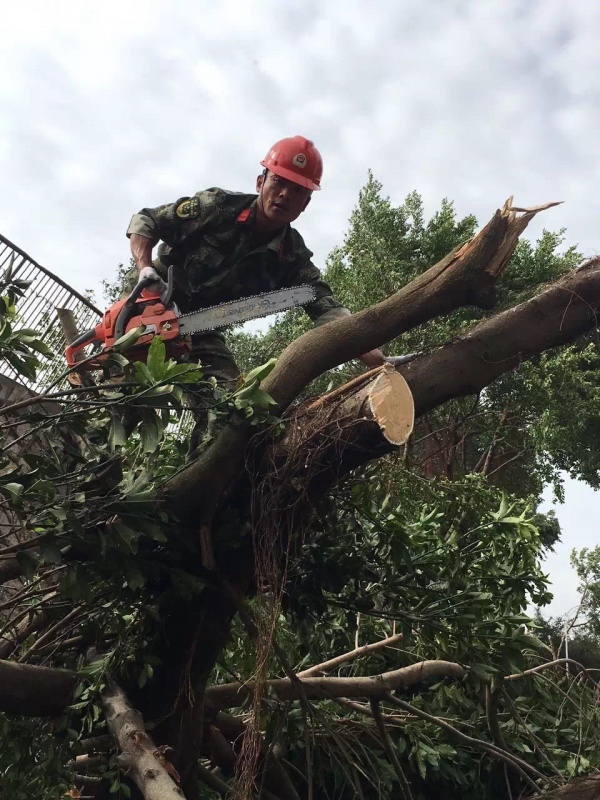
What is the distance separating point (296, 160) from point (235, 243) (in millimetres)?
554

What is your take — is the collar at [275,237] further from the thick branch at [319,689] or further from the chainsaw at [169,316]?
the thick branch at [319,689]

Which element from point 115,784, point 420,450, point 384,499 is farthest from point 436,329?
point 115,784

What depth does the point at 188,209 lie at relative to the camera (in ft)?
13.3

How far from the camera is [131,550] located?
282cm

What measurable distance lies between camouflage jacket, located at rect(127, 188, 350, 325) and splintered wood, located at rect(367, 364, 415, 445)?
122 cm

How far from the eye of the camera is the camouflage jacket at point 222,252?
13.4 ft

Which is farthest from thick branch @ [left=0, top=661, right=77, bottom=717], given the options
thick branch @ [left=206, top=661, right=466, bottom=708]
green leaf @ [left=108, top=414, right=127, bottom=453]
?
green leaf @ [left=108, top=414, right=127, bottom=453]

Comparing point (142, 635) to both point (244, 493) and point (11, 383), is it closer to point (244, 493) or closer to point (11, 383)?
point (244, 493)

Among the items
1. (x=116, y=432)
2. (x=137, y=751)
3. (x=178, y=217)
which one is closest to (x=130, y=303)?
(x=178, y=217)

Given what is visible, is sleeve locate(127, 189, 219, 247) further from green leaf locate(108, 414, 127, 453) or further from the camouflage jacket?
green leaf locate(108, 414, 127, 453)

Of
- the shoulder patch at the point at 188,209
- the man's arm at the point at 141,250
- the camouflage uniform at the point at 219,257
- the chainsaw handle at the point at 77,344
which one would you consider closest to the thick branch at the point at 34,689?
the chainsaw handle at the point at 77,344

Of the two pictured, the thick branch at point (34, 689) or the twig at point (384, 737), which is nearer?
the thick branch at point (34, 689)

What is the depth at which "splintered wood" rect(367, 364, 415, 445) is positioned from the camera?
2791 millimetres

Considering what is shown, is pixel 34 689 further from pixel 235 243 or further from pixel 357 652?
pixel 235 243
